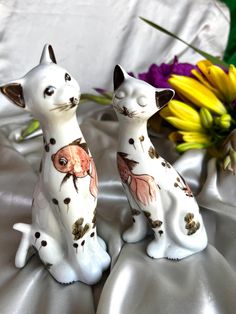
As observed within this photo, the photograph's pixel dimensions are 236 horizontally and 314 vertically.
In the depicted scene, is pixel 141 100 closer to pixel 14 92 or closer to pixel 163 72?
pixel 14 92

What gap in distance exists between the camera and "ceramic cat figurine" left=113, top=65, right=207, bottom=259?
18.7 inches

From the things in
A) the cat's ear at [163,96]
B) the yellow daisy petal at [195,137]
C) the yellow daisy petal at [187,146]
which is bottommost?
the yellow daisy petal at [187,146]

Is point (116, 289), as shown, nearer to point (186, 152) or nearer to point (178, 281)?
point (178, 281)

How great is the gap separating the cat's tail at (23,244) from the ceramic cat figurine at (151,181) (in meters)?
0.14

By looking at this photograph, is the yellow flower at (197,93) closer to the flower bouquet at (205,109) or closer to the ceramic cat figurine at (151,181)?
the flower bouquet at (205,109)

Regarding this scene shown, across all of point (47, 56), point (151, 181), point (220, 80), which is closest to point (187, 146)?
point (220, 80)

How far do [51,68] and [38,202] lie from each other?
0.17m

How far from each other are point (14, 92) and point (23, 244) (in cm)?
21

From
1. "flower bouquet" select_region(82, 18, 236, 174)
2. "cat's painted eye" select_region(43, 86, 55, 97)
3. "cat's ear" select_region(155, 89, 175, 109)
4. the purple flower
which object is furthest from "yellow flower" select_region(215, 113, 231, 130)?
"cat's painted eye" select_region(43, 86, 55, 97)

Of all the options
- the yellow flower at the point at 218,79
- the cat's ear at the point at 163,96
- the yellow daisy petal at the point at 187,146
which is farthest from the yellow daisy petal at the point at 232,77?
the cat's ear at the point at 163,96

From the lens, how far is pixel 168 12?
1060mm

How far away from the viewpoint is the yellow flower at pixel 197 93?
2.33 ft

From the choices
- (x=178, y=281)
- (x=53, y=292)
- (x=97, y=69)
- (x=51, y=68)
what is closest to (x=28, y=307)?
(x=53, y=292)

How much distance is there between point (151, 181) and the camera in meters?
0.51
